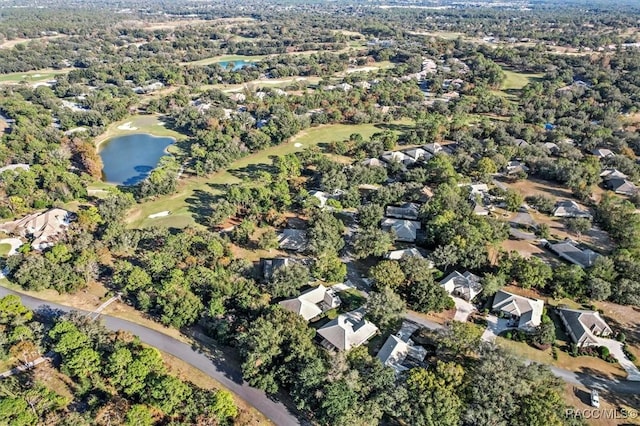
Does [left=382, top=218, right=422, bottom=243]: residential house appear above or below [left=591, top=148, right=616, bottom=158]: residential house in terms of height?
below

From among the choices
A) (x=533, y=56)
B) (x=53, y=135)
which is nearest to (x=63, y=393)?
(x=53, y=135)

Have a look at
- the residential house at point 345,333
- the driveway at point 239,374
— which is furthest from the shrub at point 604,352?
the residential house at point 345,333

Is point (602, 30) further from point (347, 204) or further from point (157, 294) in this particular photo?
point (157, 294)

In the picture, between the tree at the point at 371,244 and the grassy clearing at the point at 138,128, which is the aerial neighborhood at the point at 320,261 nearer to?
the tree at the point at 371,244

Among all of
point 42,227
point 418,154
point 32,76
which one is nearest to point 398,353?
point 418,154

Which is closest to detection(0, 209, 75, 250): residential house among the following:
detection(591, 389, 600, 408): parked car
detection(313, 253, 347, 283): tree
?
detection(313, 253, 347, 283): tree

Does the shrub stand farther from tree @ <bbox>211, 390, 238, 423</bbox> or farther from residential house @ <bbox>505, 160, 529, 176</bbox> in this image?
residential house @ <bbox>505, 160, 529, 176</bbox>

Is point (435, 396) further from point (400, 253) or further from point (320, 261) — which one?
point (400, 253)
